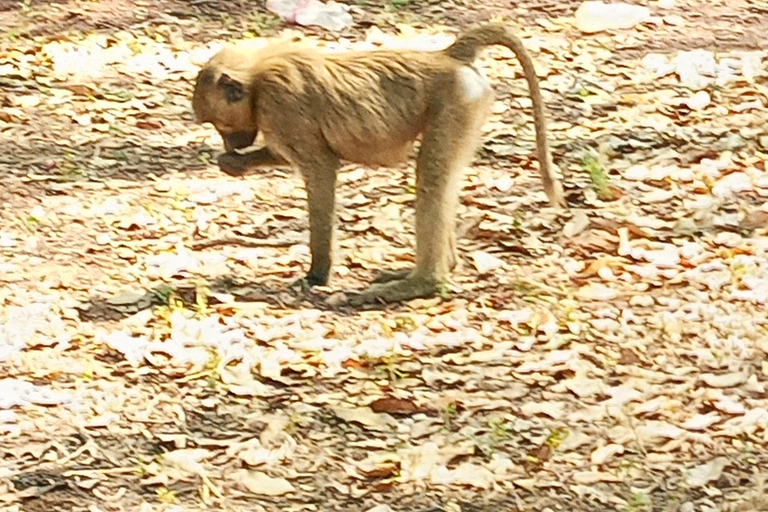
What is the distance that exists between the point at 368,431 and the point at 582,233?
6.80 feet

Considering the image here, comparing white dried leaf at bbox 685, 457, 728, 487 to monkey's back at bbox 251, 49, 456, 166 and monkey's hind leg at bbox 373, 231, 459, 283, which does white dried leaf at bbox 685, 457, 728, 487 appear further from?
monkey's back at bbox 251, 49, 456, 166

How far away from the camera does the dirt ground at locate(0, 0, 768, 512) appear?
17.1 feet

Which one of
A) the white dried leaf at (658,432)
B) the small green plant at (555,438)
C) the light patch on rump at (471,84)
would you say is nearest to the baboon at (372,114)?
the light patch on rump at (471,84)

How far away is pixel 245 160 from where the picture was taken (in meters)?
6.59

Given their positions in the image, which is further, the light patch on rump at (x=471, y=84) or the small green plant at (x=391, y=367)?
the light patch on rump at (x=471, y=84)

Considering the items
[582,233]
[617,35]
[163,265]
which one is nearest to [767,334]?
[582,233]

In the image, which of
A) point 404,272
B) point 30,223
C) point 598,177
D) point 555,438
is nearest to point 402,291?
point 404,272

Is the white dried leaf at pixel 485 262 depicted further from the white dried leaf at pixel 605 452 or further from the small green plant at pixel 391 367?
the white dried leaf at pixel 605 452

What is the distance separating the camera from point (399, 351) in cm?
604

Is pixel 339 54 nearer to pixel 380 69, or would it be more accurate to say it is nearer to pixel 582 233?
pixel 380 69

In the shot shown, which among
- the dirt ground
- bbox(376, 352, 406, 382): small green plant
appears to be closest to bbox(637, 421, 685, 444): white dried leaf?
the dirt ground

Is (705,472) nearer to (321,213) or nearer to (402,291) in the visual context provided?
(402,291)

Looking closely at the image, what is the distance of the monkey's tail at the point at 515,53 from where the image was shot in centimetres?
634

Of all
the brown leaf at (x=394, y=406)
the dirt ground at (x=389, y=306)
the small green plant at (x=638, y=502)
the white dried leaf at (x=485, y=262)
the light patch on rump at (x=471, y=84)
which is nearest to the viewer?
the small green plant at (x=638, y=502)
